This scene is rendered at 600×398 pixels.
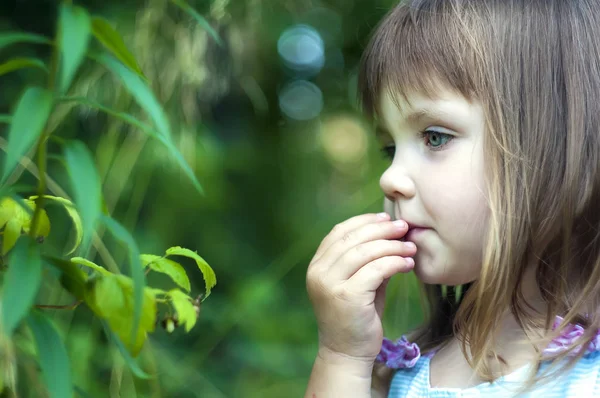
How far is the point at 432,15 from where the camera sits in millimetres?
1045

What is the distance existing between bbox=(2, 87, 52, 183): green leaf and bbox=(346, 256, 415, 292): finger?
1.84 feet

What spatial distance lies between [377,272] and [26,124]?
0.59 metres

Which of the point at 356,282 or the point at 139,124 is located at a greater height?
the point at 139,124

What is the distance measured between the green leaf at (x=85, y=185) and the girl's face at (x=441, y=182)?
0.52 metres

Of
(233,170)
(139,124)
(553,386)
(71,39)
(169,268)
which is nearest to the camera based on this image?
(71,39)

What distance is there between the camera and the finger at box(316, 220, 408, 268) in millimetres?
1005

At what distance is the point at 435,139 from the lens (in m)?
0.98

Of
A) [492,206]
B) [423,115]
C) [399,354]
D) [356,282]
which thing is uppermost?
[423,115]

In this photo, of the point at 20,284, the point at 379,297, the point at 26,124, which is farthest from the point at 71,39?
the point at 379,297

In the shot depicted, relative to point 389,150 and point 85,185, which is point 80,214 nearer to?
point 85,185

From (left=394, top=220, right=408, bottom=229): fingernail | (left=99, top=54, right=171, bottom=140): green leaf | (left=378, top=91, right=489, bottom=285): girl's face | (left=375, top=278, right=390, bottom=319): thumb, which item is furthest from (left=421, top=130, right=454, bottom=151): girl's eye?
(left=99, top=54, right=171, bottom=140): green leaf

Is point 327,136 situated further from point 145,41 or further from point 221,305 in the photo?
point 145,41

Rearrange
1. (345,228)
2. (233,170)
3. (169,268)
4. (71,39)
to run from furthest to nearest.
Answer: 1. (233,170)
2. (345,228)
3. (169,268)
4. (71,39)

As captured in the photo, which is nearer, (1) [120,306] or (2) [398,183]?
(1) [120,306]
